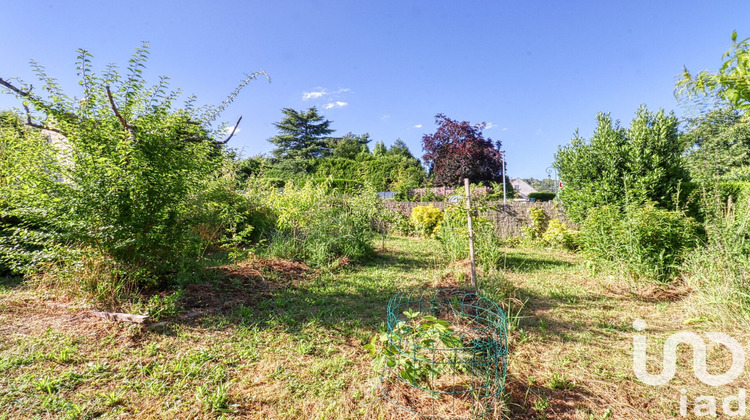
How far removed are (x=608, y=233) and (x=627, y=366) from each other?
9.64 ft

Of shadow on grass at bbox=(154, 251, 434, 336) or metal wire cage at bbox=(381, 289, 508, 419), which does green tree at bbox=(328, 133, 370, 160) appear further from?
metal wire cage at bbox=(381, 289, 508, 419)

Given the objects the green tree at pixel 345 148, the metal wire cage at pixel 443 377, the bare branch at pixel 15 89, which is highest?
the green tree at pixel 345 148

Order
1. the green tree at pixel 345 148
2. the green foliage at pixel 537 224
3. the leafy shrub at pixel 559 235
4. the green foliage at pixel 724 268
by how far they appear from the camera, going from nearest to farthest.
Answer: the green foliage at pixel 724 268, the leafy shrub at pixel 559 235, the green foliage at pixel 537 224, the green tree at pixel 345 148

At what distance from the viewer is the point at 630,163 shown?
18.5ft

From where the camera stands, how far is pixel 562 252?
22.7ft

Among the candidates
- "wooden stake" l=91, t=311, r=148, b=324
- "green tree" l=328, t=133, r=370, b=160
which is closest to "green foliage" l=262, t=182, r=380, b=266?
"wooden stake" l=91, t=311, r=148, b=324

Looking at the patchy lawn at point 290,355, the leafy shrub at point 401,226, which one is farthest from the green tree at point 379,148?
the patchy lawn at point 290,355

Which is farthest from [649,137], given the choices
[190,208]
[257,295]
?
[190,208]

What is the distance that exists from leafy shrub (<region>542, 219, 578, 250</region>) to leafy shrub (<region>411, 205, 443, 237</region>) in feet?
8.93

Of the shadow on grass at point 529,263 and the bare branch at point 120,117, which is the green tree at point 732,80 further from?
the bare branch at point 120,117

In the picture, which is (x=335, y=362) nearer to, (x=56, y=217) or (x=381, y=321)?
(x=381, y=321)

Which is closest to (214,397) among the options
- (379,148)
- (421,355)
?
(421,355)

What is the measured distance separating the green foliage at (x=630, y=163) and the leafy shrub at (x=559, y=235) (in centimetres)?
110

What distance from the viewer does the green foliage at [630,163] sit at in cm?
538
